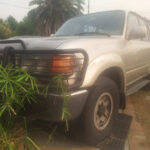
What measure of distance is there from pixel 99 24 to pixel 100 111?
5.32ft

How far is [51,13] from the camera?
22.5 metres

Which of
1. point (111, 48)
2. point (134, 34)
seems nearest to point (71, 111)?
point (111, 48)

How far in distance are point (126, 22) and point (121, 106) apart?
1390 millimetres

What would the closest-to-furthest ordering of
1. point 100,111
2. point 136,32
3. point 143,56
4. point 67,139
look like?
point 100,111
point 67,139
point 136,32
point 143,56

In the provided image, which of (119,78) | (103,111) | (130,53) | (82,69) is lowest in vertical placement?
(103,111)

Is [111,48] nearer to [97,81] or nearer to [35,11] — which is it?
[97,81]

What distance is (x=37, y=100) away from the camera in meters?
1.64

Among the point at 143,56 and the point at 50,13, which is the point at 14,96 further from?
the point at 50,13

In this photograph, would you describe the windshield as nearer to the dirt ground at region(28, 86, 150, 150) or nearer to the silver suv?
the silver suv

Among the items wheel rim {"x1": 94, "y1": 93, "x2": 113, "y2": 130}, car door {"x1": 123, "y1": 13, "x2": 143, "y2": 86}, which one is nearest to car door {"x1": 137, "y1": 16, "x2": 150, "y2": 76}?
car door {"x1": 123, "y1": 13, "x2": 143, "y2": 86}

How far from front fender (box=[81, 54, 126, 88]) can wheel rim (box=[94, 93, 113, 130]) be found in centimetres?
32

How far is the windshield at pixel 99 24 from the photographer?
2.87m

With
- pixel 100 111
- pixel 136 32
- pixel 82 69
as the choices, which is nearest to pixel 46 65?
pixel 82 69

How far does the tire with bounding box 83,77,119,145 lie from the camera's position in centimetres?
188
